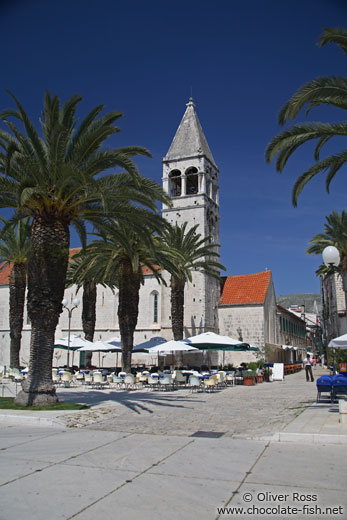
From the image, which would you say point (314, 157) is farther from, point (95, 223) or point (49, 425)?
point (49, 425)

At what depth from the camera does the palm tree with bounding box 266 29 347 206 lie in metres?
12.0

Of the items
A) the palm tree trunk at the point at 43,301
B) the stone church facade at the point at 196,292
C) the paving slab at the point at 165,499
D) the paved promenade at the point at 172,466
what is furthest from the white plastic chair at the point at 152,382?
the paving slab at the point at 165,499

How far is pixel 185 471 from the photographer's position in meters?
6.80

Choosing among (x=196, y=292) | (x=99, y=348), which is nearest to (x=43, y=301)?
(x=99, y=348)

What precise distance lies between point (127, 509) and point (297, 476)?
105 inches

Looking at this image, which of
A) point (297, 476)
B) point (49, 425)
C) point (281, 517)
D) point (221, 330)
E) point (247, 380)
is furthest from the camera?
point (221, 330)

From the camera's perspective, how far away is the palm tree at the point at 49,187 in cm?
1352

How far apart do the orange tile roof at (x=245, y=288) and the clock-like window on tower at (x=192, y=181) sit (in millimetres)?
9290

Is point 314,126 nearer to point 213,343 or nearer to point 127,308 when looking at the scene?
point 213,343

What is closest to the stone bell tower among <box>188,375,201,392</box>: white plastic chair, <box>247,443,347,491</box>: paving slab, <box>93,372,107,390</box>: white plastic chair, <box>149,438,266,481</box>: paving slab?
<box>188,375,201,392</box>: white plastic chair

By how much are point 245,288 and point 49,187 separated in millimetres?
29852

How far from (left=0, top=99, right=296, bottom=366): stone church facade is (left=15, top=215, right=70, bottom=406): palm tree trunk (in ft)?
78.3

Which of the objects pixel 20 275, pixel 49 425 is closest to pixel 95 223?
pixel 49 425

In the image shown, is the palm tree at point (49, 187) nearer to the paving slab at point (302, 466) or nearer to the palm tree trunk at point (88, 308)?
the paving slab at point (302, 466)
